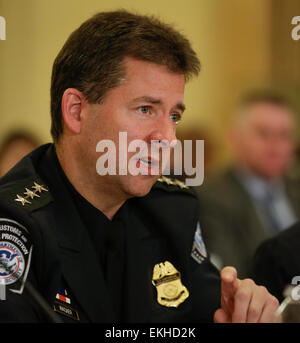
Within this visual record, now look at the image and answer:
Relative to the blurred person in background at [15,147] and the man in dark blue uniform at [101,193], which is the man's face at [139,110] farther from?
the blurred person in background at [15,147]

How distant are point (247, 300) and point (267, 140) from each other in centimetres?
245

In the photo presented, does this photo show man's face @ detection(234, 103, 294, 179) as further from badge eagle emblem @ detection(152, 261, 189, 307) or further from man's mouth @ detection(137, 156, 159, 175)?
man's mouth @ detection(137, 156, 159, 175)

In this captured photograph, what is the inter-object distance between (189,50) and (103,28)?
0.20m

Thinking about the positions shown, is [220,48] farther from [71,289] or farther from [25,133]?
[71,289]

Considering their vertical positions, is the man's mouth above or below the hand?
above

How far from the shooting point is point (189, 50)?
54.7 inches

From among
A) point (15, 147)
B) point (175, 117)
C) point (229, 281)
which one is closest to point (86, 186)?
point (175, 117)

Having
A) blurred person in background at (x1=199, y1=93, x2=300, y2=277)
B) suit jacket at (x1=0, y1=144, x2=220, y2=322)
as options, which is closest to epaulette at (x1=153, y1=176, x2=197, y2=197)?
suit jacket at (x1=0, y1=144, x2=220, y2=322)

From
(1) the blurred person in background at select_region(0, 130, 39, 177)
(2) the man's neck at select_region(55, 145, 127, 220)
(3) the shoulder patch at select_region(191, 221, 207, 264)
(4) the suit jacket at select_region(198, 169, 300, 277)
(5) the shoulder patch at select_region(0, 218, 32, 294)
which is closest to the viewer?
(5) the shoulder patch at select_region(0, 218, 32, 294)

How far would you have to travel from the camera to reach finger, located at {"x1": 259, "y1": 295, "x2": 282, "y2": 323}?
4.09ft

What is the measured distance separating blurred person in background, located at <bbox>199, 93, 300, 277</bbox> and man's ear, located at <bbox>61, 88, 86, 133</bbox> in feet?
4.94

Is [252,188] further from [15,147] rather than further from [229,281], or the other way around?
[229,281]
